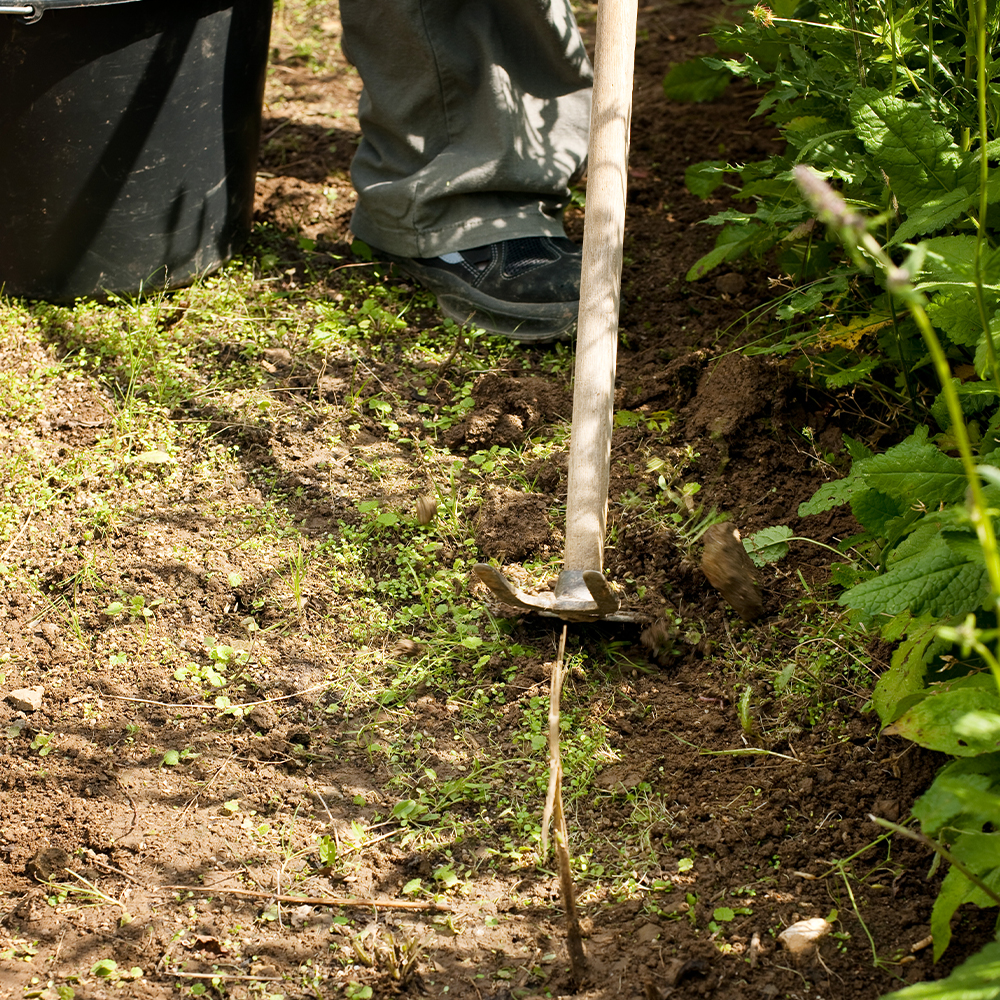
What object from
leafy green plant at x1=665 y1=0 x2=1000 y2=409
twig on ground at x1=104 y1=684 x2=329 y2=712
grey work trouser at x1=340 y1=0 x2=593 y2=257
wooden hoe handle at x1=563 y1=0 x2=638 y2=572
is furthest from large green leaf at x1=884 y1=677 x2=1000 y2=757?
grey work trouser at x1=340 y1=0 x2=593 y2=257

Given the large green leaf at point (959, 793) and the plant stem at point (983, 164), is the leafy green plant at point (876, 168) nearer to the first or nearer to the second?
the plant stem at point (983, 164)

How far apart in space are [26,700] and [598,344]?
1.31 m

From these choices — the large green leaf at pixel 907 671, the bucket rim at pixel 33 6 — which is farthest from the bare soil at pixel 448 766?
the bucket rim at pixel 33 6

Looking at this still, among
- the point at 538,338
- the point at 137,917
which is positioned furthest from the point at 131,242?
the point at 137,917

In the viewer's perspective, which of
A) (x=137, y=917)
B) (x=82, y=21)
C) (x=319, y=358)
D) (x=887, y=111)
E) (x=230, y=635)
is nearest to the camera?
(x=137, y=917)

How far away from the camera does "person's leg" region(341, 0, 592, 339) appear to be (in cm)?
271

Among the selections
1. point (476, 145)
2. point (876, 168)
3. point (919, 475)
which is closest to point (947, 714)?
point (919, 475)

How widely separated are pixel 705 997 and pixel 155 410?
188 centimetres

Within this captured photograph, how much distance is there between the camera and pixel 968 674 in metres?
1.46

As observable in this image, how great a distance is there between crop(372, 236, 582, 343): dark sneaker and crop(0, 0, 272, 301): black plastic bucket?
0.65 metres

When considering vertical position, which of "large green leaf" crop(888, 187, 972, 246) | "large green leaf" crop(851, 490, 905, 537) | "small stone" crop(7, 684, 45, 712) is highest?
"large green leaf" crop(888, 187, 972, 246)

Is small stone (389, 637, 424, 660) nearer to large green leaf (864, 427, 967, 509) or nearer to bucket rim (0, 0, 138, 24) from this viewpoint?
large green leaf (864, 427, 967, 509)

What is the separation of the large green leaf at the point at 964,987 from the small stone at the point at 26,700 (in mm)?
1526

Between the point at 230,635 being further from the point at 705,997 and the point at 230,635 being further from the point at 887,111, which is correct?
the point at 887,111
